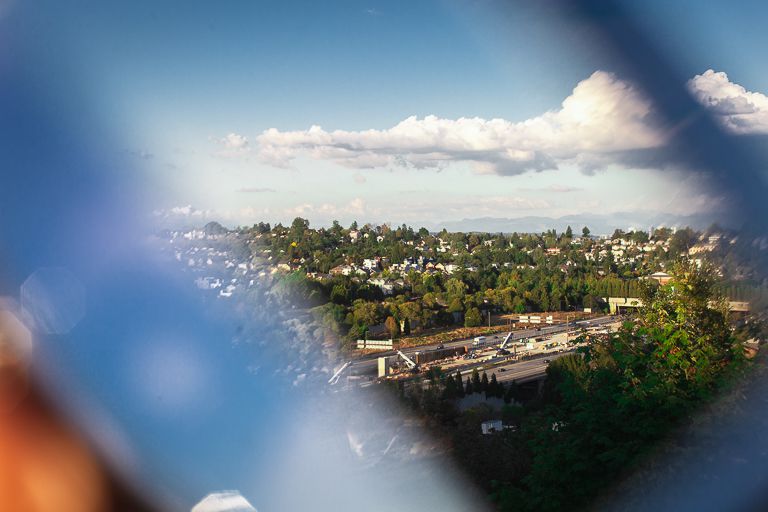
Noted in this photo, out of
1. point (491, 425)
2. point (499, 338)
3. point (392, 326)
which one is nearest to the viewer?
point (491, 425)

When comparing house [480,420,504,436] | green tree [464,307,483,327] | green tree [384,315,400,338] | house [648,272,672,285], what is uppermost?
house [648,272,672,285]

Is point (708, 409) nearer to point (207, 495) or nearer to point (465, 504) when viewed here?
point (465, 504)

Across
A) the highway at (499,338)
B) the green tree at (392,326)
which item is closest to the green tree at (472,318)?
the highway at (499,338)

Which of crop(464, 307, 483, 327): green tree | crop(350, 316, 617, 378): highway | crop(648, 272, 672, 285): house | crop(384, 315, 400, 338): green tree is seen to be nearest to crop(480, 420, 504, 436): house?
crop(648, 272, 672, 285): house

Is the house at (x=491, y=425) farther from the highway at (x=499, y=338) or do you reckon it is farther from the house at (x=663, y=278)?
the highway at (x=499, y=338)

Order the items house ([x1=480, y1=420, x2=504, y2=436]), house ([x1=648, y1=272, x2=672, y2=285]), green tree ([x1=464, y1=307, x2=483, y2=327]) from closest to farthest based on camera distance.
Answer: house ([x1=648, y1=272, x2=672, y2=285]) < house ([x1=480, y1=420, x2=504, y2=436]) < green tree ([x1=464, y1=307, x2=483, y2=327])

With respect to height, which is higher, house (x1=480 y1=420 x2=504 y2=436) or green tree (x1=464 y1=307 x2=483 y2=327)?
house (x1=480 y1=420 x2=504 y2=436)

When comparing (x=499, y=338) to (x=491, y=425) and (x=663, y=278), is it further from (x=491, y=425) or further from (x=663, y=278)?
(x=663, y=278)

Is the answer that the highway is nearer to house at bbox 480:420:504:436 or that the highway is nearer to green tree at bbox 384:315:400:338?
green tree at bbox 384:315:400:338

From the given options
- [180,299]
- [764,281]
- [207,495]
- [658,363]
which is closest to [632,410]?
[658,363]

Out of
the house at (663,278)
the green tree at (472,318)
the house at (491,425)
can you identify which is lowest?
the green tree at (472,318)

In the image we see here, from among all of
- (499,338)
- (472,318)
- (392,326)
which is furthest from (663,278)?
(472,318)
